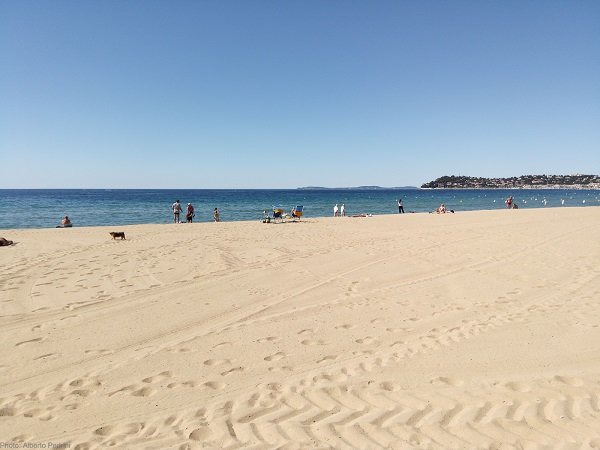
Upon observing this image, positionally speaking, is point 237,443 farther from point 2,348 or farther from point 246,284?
point 246,284

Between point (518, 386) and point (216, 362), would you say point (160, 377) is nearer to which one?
point (216, 362)

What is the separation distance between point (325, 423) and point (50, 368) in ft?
11.1

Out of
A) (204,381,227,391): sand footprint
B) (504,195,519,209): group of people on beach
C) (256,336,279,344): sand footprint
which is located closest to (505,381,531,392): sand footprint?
(256,336,279,344): sand footprint

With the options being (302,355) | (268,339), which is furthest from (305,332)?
(302,355)

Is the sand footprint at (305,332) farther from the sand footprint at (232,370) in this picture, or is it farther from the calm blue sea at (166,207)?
the calm blue sea at (166,207)

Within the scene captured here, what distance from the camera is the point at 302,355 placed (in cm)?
461

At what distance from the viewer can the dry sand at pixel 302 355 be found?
10.4ft

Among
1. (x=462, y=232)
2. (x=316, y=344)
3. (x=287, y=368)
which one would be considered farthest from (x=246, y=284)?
(x=462, y=232)

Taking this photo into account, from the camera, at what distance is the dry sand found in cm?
318

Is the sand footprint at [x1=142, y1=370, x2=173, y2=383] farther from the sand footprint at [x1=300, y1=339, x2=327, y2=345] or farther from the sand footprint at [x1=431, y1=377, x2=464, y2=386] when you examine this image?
the sand footprint at [x1=431, y1=377, x2=464, y2=386]

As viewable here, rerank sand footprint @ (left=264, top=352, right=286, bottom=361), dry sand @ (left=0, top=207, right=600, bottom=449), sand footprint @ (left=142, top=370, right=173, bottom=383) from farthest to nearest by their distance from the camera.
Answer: sand footprint @ (left=264, top=352, right=286, bottom=361) < sand footprint @ (left=142, top=370, right=173, bottom=383) < dry sand @ (left=0, top=207, right=600, bottom=449)

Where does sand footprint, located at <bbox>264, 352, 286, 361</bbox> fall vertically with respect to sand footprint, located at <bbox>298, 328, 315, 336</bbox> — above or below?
below

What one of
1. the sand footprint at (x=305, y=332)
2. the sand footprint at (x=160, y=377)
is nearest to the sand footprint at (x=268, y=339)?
the sand footprint at (x=305, y=332)

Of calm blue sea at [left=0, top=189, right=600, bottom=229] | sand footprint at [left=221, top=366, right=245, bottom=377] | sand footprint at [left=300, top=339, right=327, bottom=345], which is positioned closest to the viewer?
sand footprint at [left=221, top=366, right=245, bottom=377]
